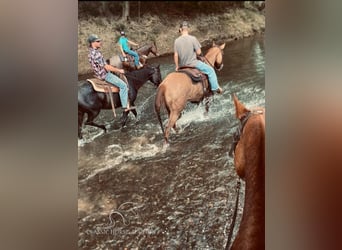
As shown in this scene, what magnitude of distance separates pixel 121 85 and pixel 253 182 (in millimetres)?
638

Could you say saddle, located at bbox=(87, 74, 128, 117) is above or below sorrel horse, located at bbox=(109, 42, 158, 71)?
below

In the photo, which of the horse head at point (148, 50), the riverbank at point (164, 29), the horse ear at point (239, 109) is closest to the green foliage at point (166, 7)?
the riverbank at point (164, 29)

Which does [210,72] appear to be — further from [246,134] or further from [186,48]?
[246,134]

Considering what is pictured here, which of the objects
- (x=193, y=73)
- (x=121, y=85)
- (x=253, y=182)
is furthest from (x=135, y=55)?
(x=253, y=182)

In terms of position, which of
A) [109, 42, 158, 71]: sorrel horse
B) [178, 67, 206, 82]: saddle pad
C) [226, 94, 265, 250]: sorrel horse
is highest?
[109, 42, 158, 71]: sorrel horse

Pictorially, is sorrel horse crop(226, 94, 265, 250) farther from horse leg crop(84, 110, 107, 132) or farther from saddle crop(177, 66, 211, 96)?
horse leg crop(84, 110, 107, 132)

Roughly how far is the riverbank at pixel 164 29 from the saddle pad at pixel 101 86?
45 mm

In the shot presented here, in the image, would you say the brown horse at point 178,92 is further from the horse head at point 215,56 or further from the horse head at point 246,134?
the horse head at point 246,134

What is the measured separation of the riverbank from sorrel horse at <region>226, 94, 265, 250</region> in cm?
33

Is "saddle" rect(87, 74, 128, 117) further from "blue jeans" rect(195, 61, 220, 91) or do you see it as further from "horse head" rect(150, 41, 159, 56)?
"blue jeans" rect(195, 61, 220, 91)

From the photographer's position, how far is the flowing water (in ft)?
5.24

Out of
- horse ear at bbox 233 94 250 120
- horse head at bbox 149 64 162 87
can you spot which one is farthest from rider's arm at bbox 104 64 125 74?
horse ear at bbox 233 94 250 120
